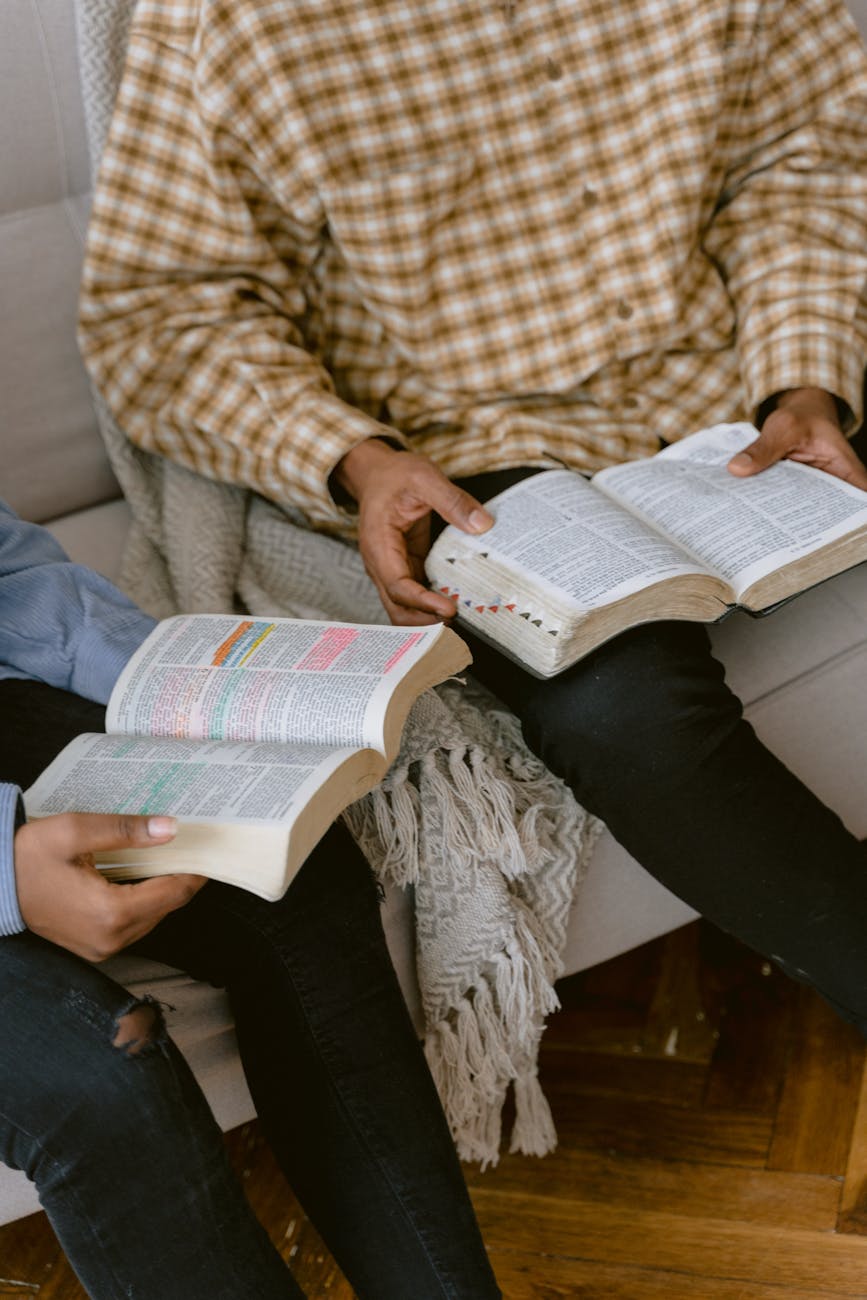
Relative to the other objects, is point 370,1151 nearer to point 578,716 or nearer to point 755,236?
point 578,716

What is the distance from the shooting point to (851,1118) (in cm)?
108

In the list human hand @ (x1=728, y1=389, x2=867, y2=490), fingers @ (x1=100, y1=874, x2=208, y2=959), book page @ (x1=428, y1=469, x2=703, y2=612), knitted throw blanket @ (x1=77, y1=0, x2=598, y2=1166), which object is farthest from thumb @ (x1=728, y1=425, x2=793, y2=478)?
fingers @ (x1=100, y1=874, x2=208, y2=959)

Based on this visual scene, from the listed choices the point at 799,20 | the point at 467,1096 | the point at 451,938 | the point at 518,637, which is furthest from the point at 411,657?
the point at 799,20

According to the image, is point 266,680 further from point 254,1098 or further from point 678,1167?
point 678,1167

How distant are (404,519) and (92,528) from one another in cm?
42

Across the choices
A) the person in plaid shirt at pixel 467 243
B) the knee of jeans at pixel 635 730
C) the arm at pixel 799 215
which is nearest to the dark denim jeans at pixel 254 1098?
the knee of jeans at pixel 635 730

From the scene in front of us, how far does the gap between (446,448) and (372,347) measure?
0.40ft

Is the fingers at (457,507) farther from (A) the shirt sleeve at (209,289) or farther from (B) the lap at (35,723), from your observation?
(B) the lap at (35,723)

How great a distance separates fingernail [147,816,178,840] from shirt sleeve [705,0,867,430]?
705 mm

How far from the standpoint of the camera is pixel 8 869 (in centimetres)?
74

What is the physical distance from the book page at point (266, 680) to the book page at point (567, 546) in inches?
4.2

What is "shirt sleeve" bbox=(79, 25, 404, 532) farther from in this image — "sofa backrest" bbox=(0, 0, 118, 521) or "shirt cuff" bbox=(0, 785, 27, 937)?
"shirt cuff" bbox=(0, 785, 27, 937)

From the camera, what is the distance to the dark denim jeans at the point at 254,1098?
713 millimetres

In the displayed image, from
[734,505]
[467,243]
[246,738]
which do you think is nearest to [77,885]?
[246,738]
